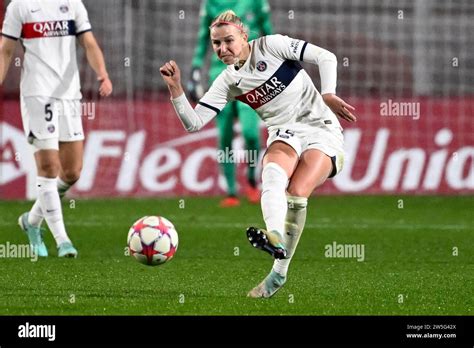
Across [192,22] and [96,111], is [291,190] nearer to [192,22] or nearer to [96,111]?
[96,111]

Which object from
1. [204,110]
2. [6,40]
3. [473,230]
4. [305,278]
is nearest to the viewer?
[204,110]

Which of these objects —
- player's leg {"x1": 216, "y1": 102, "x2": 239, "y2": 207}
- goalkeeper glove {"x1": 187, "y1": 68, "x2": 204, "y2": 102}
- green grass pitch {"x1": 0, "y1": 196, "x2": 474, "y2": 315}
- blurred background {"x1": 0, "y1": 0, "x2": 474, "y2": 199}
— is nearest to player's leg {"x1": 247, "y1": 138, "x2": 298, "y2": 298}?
green grass pitch {"x1": 0, "y1": 196, "x2": 474, "y2": 315}

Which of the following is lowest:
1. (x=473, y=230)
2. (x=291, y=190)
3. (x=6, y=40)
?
(x=473, y=230)

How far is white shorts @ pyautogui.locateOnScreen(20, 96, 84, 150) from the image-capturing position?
9.55 metres

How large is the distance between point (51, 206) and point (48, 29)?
1283mm

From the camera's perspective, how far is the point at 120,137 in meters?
15.0

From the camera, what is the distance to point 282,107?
7.84 meters

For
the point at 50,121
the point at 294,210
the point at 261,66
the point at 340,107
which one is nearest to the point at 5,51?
the point at 50,121

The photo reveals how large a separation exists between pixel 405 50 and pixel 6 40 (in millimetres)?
8797

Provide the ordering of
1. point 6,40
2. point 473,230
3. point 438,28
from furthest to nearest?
1. point 438,28
2. point 473,230
3. point 6,40

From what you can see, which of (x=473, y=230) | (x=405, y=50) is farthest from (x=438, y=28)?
(x=473, y=230)

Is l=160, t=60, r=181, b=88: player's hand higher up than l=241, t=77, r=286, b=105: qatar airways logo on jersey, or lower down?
higher up

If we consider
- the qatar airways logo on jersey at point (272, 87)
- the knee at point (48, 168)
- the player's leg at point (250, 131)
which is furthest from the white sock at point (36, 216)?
the player's leg at point (250, 131)

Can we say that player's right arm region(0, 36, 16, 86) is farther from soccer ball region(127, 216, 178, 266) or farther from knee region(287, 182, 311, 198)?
knee region(287, 182, 311, 198)
